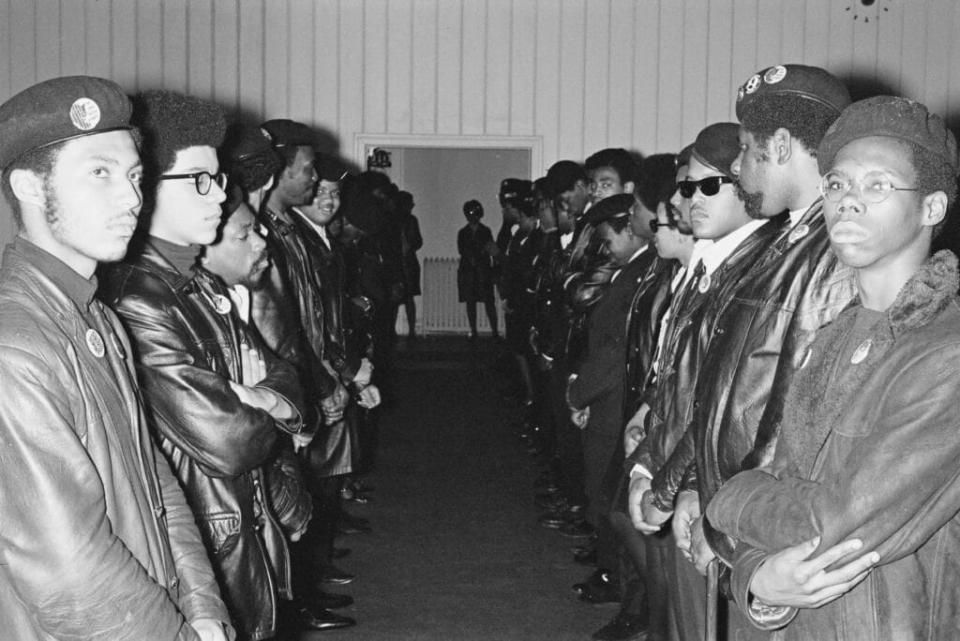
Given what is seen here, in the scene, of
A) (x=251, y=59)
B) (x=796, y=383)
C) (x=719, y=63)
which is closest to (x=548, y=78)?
(x=719, y=63)

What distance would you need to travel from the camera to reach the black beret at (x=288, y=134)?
506cm

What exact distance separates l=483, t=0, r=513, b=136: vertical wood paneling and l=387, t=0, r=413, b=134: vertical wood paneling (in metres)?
0.73

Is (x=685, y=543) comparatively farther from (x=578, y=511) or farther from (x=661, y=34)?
(x=661, y=34)

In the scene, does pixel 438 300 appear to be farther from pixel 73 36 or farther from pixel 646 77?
pixel 73 36

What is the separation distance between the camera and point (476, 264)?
13.8m

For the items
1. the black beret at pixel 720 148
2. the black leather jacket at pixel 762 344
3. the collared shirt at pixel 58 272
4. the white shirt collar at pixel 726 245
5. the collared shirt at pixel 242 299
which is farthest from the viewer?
the collared shirt at pixel 242 299

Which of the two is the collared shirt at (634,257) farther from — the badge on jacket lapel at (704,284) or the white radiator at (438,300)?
the white radiator at (438,300)

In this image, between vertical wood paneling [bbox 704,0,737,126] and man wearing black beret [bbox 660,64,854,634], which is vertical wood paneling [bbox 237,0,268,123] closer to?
vertical wood paneling [bbox 704,0,737,126]

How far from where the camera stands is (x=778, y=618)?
6.63 feet

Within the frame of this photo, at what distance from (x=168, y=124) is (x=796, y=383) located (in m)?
1.64

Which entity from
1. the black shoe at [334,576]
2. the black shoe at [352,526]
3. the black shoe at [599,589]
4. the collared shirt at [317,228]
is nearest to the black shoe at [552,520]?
the black shoe at [352,526]

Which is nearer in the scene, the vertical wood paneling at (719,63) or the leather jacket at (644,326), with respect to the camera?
the leather jacket at (644,326)

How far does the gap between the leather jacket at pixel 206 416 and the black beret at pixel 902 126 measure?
152cm

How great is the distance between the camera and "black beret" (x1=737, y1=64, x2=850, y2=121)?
105 inches
